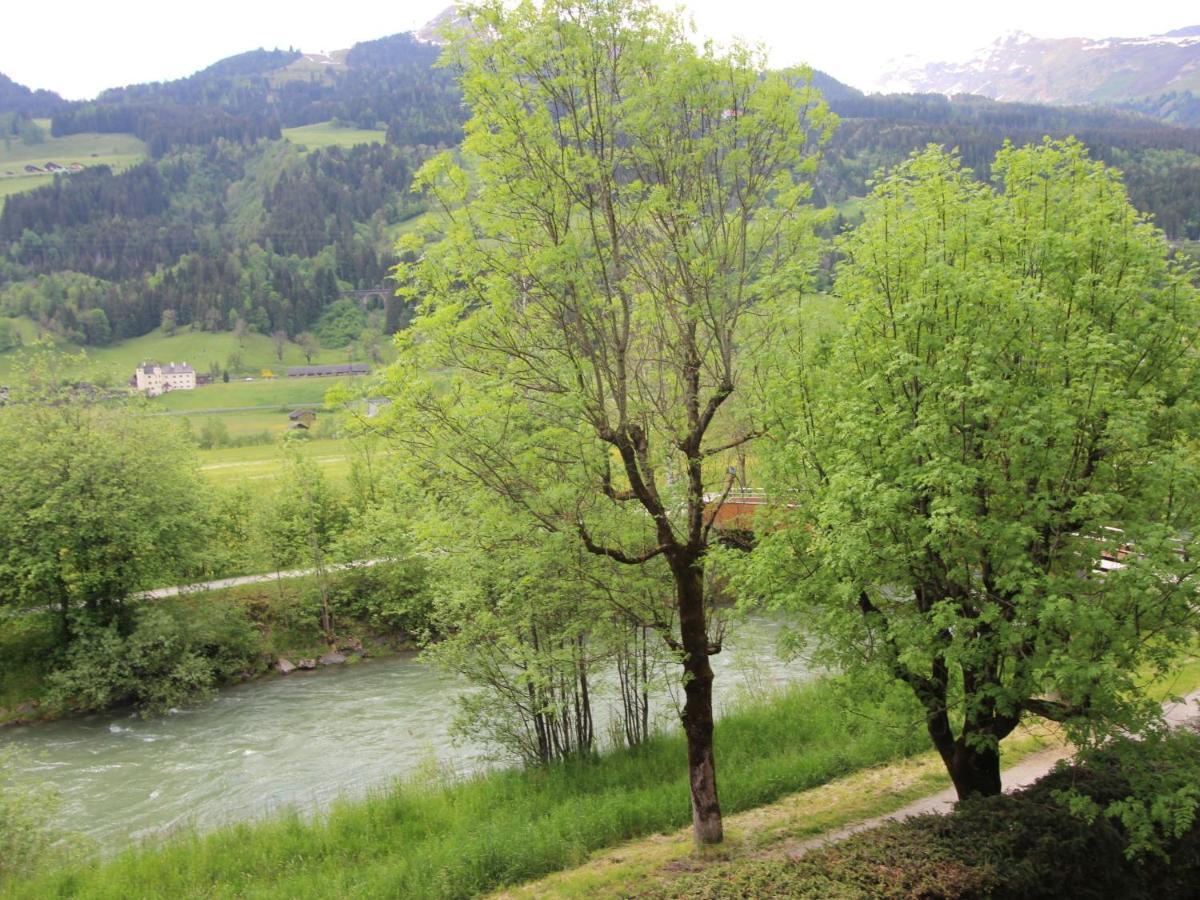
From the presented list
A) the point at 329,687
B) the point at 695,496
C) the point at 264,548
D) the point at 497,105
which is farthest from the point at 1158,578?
the point at 264,548

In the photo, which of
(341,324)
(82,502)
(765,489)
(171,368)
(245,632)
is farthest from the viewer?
(341,324)

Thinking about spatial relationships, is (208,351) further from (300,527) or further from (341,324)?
(300,527)

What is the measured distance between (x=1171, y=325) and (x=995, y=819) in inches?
220

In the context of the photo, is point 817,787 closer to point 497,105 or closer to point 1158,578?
point 1158,578

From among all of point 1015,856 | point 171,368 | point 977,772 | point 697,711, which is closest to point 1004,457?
Result: point 1015,856

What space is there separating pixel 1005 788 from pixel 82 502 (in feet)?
91.0

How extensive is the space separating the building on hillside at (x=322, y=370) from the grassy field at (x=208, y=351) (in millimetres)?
5258

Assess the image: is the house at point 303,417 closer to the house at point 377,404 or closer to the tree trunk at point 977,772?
the house at point 377,404

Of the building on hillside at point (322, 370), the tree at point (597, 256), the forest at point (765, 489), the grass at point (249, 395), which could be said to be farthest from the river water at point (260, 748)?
the building on hillside at point (322, 370)

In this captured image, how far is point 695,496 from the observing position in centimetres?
1174

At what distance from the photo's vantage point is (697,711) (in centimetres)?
1187

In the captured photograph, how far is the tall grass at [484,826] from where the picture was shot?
11938 mm

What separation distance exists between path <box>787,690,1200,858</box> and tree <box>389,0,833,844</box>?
1.56 meters

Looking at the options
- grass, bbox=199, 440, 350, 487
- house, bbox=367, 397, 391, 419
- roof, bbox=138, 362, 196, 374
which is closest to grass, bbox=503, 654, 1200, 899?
house, bbox=367, 397, 391, 419
